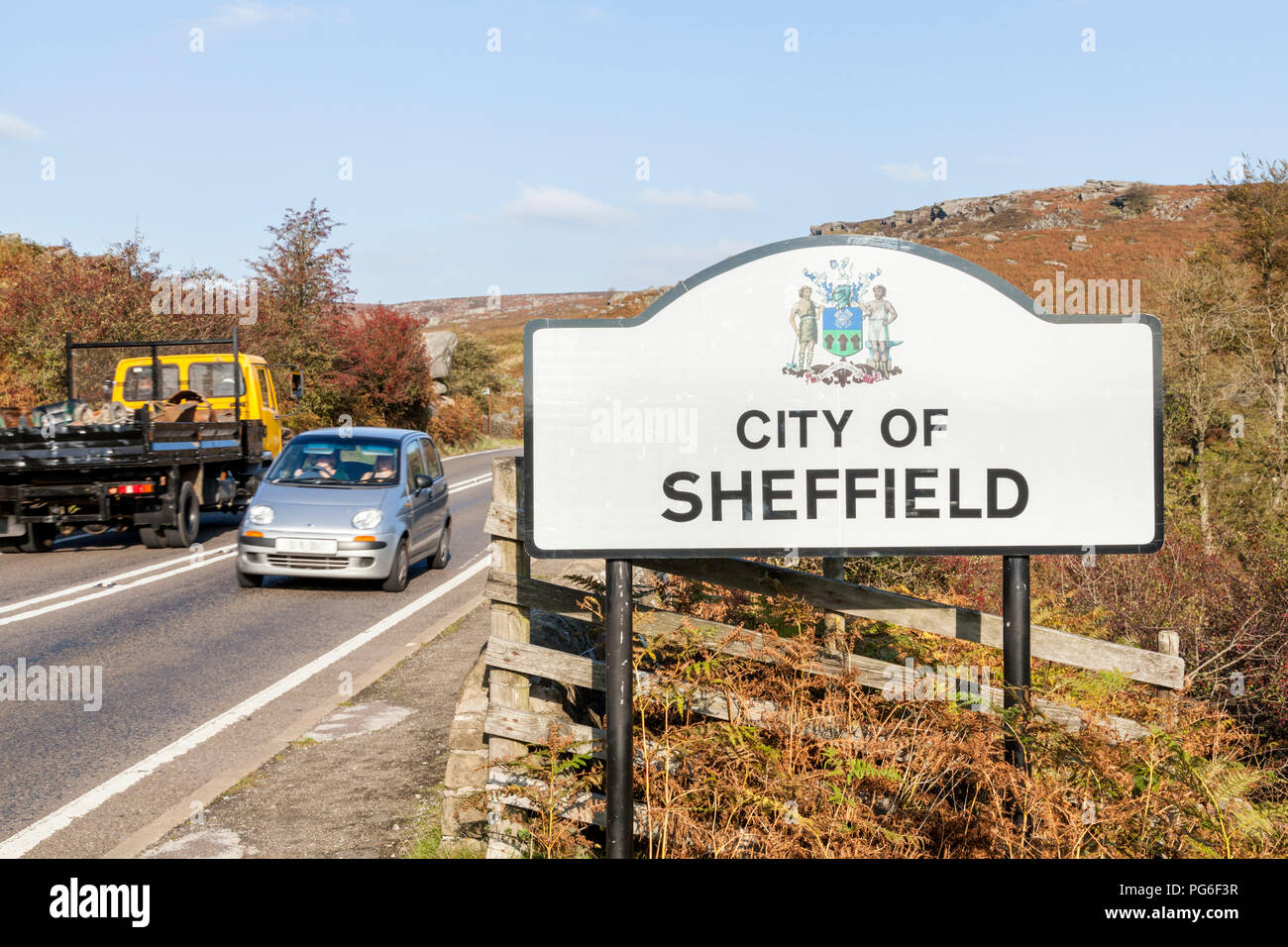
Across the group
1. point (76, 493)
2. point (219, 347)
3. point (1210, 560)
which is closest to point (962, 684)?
point (1210, 560)

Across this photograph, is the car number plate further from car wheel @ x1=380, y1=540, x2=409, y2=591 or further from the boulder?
the boulder

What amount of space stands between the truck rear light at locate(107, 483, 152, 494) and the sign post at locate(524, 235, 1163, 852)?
12.3 metres

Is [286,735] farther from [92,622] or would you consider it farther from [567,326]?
[92,622]

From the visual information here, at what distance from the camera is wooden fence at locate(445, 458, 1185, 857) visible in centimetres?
396

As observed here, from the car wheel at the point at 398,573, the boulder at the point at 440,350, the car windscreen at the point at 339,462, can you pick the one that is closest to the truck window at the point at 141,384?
the car windscreen at the point at 339,462

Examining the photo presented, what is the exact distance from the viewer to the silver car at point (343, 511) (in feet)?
35.6

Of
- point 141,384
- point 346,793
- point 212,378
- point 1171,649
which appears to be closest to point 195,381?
point 212,378

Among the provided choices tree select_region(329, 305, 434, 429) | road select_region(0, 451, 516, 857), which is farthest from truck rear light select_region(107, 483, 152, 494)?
tree select_region(329, 305, 434, 429)

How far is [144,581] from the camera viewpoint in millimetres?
11844

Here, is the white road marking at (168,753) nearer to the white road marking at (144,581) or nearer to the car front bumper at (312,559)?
the car front bumper at (312,559)

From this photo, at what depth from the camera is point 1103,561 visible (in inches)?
433

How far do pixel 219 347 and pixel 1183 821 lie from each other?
27.8m

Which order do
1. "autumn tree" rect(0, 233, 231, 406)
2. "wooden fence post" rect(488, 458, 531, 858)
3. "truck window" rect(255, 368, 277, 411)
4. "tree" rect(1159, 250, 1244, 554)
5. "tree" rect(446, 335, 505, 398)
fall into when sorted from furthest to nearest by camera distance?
1. "tree" rect(446, 335, 505, 398)
2. "autumn tree" rect(0, 233, 231, 406)
3. "tree" rect(1159, 250, 1244, 554)
4. "truck window" rect(255, 368, 277, 411)
5. "wooden fence post" rect(488, 458, 531, 858)

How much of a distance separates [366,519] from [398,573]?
0.79 meters
